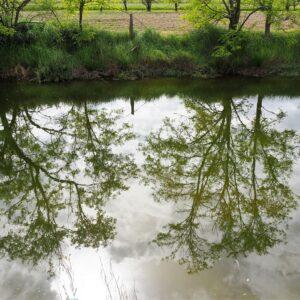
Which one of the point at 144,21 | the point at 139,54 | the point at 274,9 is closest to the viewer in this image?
the point at 139,54

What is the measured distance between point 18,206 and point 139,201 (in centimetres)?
259

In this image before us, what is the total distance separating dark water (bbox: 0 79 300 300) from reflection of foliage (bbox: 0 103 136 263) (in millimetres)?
32

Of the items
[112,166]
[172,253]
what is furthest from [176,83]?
[172,253]

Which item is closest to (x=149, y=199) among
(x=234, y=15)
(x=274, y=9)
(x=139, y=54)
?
(x=139, y=54)

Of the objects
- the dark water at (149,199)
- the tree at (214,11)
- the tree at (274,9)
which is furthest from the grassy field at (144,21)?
the dark water at (149,199)

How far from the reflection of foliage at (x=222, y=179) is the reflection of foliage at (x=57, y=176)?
3.76ft

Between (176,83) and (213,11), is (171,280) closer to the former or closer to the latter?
(176,83)

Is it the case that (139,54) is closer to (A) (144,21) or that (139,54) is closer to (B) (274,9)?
(B) (274,9)

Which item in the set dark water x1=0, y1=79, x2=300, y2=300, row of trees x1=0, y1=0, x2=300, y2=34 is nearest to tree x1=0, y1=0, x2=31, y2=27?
row of trees x1=0, y1=0, x2=300, y2=34

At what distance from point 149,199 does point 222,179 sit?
1.96 metres

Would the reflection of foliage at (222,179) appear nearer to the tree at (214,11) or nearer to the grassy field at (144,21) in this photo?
the tree at (214,11)

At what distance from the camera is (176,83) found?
1816 centimetres

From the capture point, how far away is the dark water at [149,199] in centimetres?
645

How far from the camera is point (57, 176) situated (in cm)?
989
